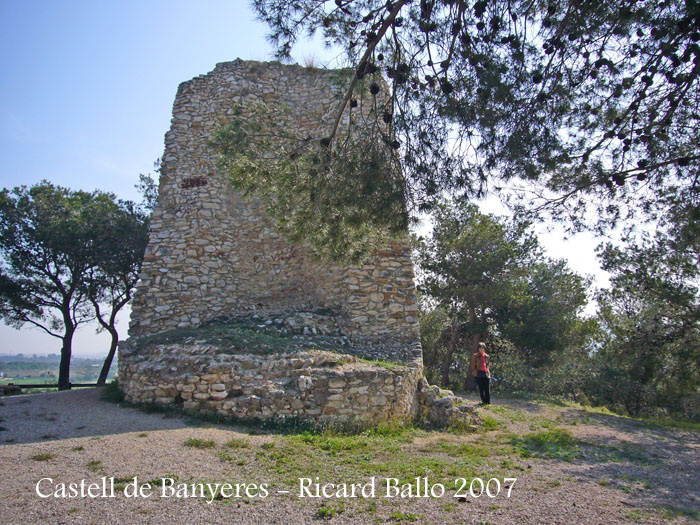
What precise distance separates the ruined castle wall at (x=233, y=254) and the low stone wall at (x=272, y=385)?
1.66 m

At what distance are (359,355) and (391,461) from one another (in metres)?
3.20

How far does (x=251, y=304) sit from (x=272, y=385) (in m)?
3.36

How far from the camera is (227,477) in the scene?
173 inches

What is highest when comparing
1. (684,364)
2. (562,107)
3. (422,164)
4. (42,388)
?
(562,107)

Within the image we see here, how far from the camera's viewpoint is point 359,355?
837 cm

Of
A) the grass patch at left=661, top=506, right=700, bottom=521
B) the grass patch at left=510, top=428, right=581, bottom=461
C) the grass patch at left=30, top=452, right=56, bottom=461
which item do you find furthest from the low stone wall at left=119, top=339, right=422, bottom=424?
the grass patch at left=661, top=506, right=700, bottom=521

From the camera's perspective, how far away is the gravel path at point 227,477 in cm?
366

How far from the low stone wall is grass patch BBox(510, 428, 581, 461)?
74.4 inches

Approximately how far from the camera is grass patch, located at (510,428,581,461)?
5988mm

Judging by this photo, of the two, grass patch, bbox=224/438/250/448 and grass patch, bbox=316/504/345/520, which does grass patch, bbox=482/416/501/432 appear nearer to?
grass patch, bbox=224/438/250/448

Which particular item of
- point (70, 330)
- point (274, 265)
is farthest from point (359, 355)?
point (70, 330)

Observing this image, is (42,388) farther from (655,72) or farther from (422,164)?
(655,72)

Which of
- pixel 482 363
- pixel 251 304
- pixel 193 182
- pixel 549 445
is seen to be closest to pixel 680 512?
pixel 549 445

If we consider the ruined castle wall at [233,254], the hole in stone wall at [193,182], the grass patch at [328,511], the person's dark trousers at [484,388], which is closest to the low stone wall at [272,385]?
the ruined castle wall at [233,254]
